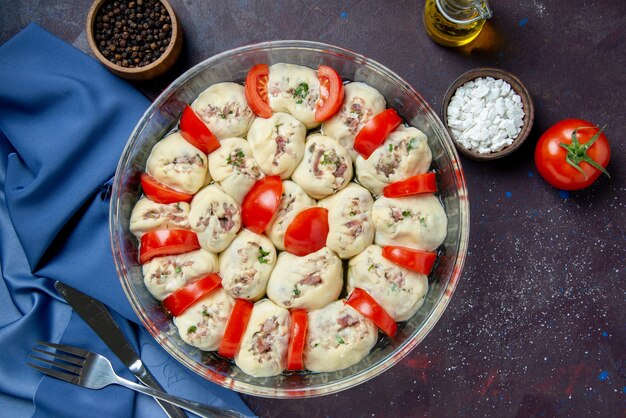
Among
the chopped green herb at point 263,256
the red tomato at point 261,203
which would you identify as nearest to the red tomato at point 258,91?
the red tomato at point 261,203

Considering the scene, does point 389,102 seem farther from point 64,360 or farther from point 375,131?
point 64,360

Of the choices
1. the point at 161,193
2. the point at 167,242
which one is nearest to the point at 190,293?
the point at 167,242

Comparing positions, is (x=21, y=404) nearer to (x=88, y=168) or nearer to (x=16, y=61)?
(x=88, y=168)

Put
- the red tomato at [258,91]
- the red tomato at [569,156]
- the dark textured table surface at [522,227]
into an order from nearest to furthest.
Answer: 1. the red tomato at [258,91]
2. the red tomato at [569,156]
3. the dark textured table surface at [522,227]

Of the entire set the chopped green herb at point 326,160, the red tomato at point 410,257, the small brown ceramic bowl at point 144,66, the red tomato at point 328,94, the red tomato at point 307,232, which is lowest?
the red tomato at point 410,257

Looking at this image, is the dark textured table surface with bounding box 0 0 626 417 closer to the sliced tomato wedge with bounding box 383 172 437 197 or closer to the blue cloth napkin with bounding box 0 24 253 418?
the blue cloth napkin with bounding box 0 24 253 418

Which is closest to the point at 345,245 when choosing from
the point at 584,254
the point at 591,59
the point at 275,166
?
the point at 275,166

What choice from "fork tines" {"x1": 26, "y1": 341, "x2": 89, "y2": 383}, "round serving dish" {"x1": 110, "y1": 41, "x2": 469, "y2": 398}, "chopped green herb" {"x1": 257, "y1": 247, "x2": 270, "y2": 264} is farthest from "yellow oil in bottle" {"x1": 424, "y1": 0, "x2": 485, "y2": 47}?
"fork tines" {"x1": 26, "y1": 341, "x2": 89, "y2": 383}

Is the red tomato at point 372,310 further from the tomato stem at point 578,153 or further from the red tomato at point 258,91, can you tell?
the tomato stem at point 578,153
